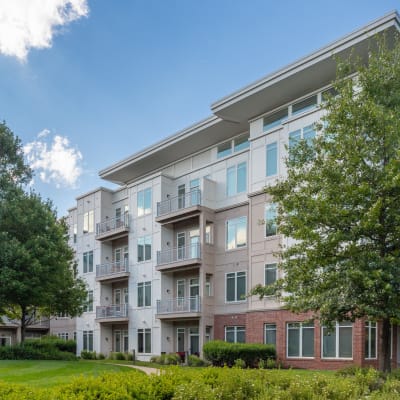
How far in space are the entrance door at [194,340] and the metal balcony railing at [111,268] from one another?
716 cm

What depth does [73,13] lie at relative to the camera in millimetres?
15500

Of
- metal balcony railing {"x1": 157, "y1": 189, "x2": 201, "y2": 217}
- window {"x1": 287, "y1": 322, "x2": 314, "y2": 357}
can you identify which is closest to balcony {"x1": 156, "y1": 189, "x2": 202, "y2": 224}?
metal balcony railing {"x1": 157, "y1": 189, "x2": 201, "y2": 217}

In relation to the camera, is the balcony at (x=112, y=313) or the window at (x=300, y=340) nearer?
the window at (x=300, y=340)

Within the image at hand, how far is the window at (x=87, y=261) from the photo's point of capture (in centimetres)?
3858

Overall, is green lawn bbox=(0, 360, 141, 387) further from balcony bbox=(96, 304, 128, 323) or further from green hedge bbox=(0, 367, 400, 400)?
balcony bbox=(96, 304, 128, 323)

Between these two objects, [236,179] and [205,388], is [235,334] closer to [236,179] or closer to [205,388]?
[236,179]

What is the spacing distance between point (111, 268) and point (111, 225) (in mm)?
3145

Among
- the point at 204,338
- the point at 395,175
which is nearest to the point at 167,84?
the point at 395,175

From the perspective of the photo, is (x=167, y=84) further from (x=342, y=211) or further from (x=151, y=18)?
(x=342, y=211)

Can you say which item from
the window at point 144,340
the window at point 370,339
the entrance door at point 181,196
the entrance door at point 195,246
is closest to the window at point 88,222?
the entrance door at point 181,196

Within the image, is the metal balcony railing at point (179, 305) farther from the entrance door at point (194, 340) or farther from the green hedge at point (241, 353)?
the green hedge at point (241, 353)

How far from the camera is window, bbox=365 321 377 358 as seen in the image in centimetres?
2125

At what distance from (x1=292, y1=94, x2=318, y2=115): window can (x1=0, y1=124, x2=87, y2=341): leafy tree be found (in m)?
13.4

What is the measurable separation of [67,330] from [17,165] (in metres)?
21.0
